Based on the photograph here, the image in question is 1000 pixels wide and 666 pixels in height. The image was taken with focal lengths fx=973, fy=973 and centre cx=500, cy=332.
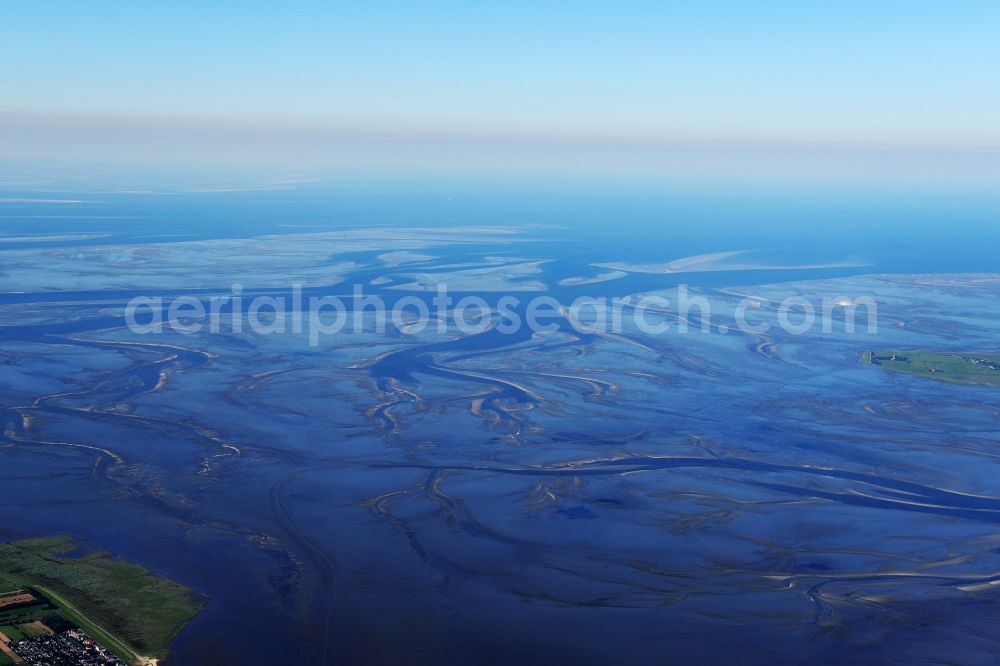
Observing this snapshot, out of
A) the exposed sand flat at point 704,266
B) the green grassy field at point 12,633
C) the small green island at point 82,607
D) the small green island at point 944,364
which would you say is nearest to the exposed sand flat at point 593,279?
the exposed sand flat at point 704,266

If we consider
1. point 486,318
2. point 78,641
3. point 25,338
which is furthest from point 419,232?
point 78,641

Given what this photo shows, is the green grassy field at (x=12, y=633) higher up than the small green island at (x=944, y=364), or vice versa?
the small green island at (x=944, y=364)

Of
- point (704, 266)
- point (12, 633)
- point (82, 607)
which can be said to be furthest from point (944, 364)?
point (12, 633)

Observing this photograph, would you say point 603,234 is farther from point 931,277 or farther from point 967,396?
point 967,396

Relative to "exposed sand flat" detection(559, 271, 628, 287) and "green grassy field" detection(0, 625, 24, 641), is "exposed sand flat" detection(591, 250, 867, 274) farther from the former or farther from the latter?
"green grassy field" detection(0, 625, 24, 641)

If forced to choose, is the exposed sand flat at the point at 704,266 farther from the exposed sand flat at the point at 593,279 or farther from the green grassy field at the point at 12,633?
the green grassy field at the point at 12,633

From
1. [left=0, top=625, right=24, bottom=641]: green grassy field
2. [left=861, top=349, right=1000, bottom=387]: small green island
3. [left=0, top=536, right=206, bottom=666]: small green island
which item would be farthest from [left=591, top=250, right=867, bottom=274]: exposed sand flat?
[left=0, top=625, right=24, bottom=641]: green grassy field
